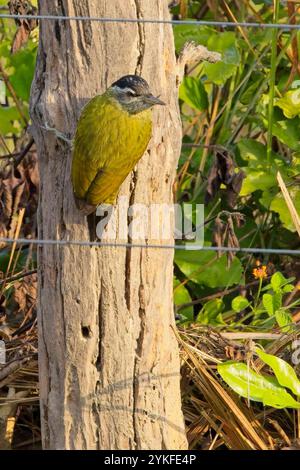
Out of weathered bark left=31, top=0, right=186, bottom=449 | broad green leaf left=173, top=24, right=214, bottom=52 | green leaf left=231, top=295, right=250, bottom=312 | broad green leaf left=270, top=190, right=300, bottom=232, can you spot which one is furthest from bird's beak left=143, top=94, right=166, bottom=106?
broad green leaf left=173, top=24, right=214, bottom=52

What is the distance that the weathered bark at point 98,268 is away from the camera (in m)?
2.88

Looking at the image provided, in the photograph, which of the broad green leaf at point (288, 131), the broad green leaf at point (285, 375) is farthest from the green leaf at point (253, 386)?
the broad green leaf at point (288, 131)

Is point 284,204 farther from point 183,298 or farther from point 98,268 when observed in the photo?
point 98,268

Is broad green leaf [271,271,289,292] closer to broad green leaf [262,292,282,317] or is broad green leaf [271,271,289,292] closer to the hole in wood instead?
broad green leaf [262,292,282,317]

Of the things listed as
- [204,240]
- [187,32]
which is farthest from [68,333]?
[187,32]

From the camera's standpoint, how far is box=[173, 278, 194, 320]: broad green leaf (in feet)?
13.3

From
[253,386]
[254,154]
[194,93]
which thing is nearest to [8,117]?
[194,93]

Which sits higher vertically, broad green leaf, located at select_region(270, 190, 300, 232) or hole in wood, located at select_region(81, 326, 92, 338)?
broad green leaf, located at select_region(270, 190, 300, 232)

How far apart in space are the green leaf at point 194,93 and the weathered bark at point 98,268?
1.22 m

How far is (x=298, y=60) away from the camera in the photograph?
4.08 meters

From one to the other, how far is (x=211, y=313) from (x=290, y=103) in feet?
3.18

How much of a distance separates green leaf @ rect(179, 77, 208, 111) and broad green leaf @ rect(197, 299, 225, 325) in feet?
3.08

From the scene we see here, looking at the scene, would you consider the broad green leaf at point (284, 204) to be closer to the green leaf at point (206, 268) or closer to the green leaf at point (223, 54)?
the green leaf at point (206, 268)
